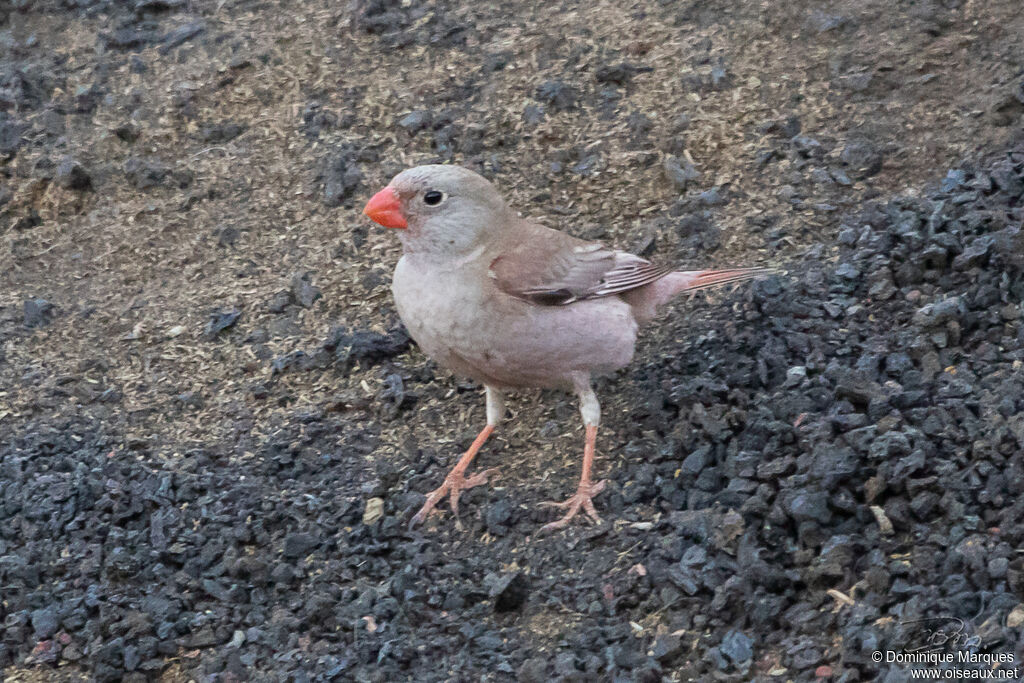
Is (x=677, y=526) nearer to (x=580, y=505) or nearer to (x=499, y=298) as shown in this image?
(x=580, y=505)

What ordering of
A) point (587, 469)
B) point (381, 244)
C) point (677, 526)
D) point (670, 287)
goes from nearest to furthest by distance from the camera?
1. point (677, 526)
2. point (587, 469)
3. point (670, 287)
4. point (381, 244)

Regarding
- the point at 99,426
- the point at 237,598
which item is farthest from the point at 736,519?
the point at 99,426

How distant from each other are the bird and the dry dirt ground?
0.26 m

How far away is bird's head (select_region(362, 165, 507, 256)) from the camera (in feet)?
15.7

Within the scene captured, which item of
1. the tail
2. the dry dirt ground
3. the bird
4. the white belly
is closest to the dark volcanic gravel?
the dry dirt ground

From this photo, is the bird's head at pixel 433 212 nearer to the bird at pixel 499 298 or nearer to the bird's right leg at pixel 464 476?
the bird at pixel 499 298

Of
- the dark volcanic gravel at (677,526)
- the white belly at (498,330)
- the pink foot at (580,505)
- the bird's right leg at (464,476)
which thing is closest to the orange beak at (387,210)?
the white belly at (498,330)

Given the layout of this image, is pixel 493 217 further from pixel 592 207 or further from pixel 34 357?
pixel 34 357

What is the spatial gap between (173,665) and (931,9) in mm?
5113

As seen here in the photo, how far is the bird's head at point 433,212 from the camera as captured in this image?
4789mm

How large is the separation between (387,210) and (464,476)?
1158mm

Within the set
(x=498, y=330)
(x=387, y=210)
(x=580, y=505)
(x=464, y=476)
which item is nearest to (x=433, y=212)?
(x=387, y=210)

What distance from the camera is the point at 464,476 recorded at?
16.0 feet

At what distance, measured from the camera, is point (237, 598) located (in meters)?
4.37
